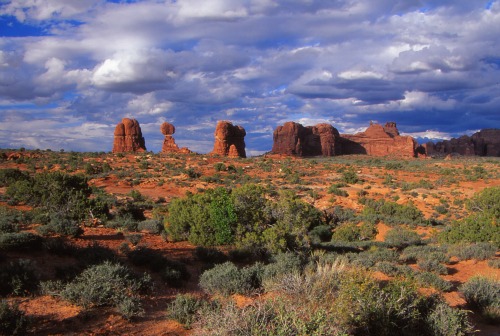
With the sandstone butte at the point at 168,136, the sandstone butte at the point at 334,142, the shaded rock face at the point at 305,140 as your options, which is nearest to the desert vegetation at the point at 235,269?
the sandstone butte at the point at 168,136

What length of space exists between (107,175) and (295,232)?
98.3 ft

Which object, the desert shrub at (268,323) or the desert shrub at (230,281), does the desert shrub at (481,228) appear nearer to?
the desert shrub at (230,281)

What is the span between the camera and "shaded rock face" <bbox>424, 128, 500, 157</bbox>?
363 feet

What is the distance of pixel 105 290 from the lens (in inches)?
269

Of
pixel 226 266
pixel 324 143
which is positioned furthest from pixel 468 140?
pixel 226 266

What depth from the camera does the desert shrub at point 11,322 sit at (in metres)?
5.27

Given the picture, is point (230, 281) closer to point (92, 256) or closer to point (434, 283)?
point (92, 256)

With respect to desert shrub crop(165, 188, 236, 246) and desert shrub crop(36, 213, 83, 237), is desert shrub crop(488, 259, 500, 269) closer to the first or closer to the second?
desert shrub crop(165, 188, 236, 246)

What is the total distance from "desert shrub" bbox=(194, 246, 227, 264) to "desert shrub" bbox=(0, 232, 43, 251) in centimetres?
410

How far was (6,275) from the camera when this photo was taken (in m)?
7.05

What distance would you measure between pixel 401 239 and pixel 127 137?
67477mm

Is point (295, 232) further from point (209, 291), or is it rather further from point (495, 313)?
point (495, 313)

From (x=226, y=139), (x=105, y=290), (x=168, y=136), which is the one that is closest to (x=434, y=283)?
(x=105, y=290)

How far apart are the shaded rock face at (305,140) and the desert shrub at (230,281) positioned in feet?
277
